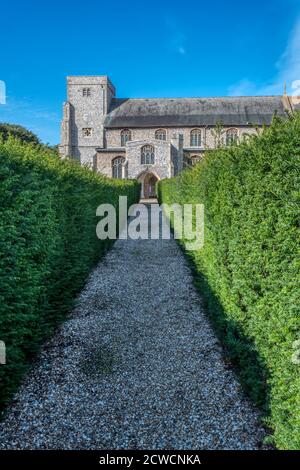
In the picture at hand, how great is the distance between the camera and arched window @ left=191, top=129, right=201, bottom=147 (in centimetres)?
4231

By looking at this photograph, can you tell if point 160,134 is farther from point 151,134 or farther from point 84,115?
point 84,115

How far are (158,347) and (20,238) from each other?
2.80 m

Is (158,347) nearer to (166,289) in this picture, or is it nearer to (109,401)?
(109,401)

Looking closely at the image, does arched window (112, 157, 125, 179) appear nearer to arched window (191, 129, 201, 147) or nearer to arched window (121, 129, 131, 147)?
arched window (121, 129, 131, 147)

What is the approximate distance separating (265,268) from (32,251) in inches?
124

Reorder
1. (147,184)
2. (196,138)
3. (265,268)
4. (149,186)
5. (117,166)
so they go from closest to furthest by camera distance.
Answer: (265,268), (147,184), (117,166), (149,186), (196,138)

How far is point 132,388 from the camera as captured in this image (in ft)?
14.9

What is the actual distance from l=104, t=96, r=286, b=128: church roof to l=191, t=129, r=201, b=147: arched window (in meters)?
0.84

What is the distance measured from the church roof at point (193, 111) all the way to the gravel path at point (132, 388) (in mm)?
38610

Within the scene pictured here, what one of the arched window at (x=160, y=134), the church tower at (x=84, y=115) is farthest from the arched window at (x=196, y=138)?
the church tower at (x=84, y=115)

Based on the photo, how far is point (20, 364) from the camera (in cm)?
437

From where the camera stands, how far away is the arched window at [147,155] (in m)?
36.3

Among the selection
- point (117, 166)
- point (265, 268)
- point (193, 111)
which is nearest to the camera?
point (265, 268)

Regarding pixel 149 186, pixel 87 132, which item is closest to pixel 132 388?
pixel 149 186
